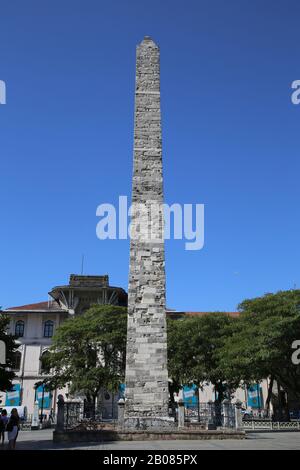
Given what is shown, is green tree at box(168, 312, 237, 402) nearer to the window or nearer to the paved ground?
the paved ground

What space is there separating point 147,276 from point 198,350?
17.0 metres

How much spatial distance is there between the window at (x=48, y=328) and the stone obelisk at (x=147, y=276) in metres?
33.7

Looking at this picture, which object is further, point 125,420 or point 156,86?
point 156,86

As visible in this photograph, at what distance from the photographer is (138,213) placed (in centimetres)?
2005

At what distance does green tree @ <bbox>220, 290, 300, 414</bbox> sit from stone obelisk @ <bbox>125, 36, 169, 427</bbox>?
39.8 feet

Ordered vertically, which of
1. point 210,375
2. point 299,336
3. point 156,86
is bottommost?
point 210,375

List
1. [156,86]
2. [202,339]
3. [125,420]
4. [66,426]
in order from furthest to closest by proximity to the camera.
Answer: [202,339] → [156,86] → [66,426] → [125,420]

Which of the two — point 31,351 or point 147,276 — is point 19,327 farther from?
point 147,276

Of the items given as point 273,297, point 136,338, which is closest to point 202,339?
point 273,297

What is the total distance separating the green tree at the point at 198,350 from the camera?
3428 cm

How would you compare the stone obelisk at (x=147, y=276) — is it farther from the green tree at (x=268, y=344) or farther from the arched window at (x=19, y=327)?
the arched window at (x=19, y=327)

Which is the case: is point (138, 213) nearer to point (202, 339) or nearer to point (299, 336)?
point (299, 336)

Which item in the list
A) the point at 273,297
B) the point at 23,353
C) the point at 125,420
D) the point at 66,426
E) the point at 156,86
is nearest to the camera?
the point at 125,420

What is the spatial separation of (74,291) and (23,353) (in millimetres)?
7846
